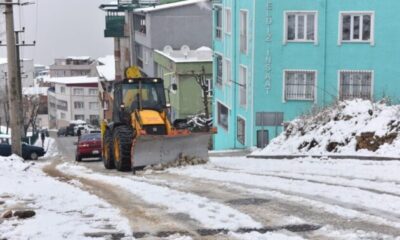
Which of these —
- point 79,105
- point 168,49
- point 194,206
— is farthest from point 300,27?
point 79,105

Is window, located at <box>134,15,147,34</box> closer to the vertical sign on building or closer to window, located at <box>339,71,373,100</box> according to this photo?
the vertical sign on building

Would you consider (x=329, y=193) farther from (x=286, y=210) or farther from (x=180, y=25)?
(x=180, y=25)

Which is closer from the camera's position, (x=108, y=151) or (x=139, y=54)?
(x=108, y=151)

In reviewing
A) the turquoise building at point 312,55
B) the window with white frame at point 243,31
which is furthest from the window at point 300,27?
the window with white frame at point 243,31

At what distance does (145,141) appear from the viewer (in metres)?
16.7

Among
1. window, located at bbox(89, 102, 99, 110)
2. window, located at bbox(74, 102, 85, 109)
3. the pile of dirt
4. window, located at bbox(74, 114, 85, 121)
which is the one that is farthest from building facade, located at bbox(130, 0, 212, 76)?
window, located at bbox(74, 114, 85, 121)

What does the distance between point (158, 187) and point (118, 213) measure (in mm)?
2786

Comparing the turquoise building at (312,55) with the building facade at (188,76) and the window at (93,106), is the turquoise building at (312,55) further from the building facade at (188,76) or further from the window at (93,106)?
the window at (93,106)

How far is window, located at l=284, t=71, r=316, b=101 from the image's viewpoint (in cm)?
3234

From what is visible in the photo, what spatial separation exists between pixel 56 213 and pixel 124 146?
8.30 metres

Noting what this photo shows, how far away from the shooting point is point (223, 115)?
41.6 meters

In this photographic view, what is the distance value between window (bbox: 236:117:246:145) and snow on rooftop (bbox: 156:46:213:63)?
13.0m

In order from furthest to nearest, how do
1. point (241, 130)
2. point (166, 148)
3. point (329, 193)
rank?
point (241, 130) < point (166, 148) < point (329, 193)

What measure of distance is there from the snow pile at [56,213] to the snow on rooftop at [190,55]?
36.7m
